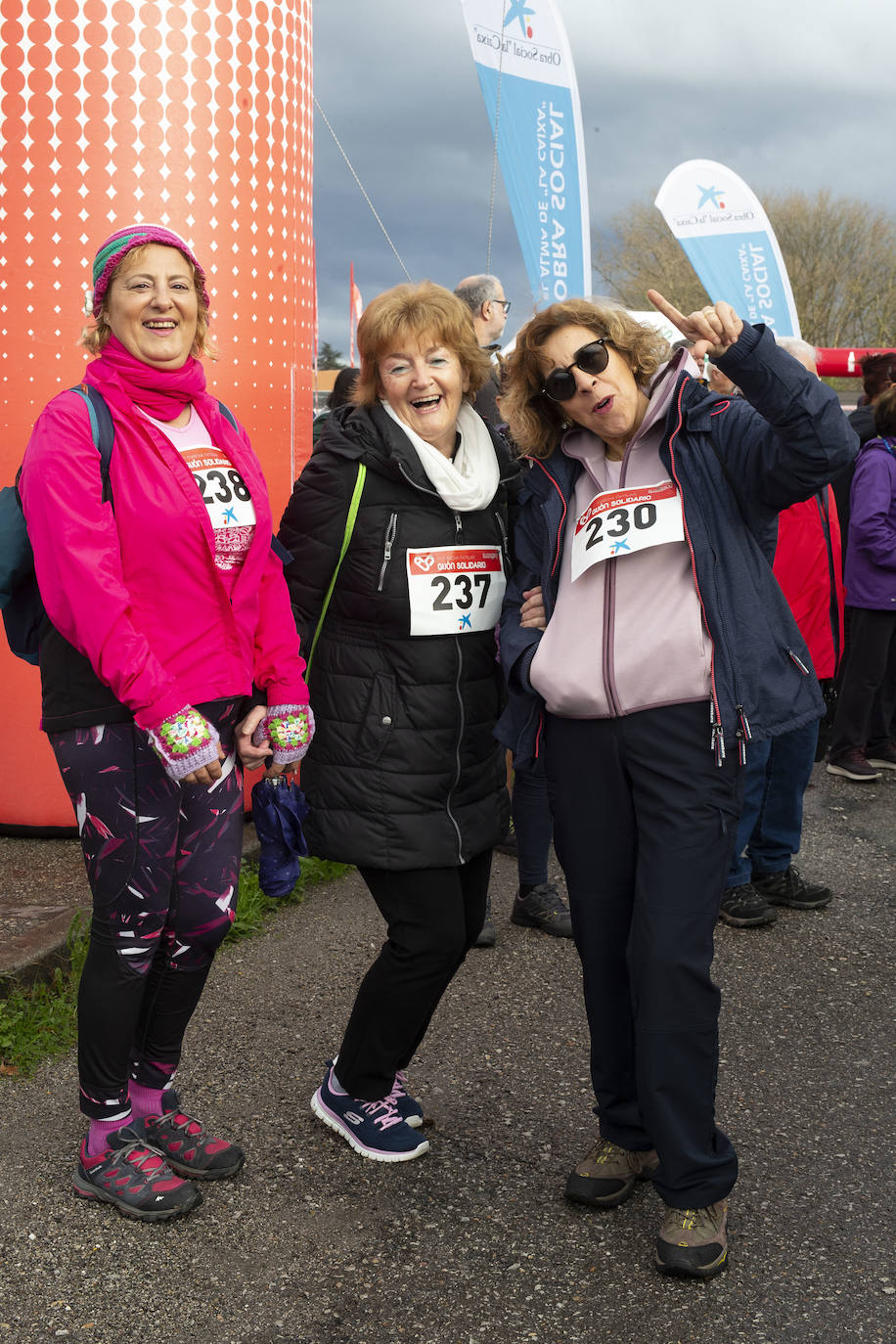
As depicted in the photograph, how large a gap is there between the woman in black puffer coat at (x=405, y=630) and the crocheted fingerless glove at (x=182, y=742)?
0.46 m

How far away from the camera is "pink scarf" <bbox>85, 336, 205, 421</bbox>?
275 centimetres

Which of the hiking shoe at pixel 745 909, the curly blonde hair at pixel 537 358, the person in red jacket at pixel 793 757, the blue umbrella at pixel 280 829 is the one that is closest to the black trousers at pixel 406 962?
the blue umbrella at pixel 280 829

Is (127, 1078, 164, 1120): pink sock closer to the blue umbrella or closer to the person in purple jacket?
the blue umbrella

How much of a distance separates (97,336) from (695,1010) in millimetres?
1914

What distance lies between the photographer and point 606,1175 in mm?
2990

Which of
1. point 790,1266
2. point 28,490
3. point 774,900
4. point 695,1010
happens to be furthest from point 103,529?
point 774,900

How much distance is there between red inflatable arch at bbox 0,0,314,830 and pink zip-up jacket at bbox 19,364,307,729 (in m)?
2.26

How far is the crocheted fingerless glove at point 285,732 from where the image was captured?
2.95 metres

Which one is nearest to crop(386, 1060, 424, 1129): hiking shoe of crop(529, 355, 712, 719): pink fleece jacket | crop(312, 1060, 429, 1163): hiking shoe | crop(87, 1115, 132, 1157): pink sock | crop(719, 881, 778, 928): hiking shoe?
crop(312, 1060, 429, 1163): hiking shoe

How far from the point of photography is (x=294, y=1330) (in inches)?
99.7

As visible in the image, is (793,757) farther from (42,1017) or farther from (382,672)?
(42,1017)

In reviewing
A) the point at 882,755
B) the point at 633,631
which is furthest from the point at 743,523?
the point at 882,755

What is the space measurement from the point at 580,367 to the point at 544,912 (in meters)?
2.58

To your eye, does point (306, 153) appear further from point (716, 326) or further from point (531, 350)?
point (716, 326)
